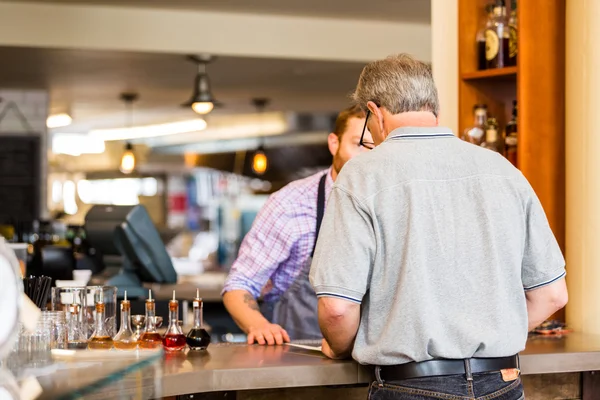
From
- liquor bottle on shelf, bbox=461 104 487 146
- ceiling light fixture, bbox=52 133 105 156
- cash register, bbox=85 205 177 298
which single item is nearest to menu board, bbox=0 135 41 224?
ceiling light fixture, bbox=52 133 105 156

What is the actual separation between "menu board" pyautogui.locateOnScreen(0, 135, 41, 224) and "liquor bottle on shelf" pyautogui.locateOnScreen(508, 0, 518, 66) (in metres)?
6.61

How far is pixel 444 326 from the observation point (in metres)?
1.96

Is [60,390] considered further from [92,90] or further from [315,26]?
[92,90]

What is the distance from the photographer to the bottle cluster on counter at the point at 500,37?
3.33 meters

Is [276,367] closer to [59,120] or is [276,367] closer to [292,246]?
[292,246]

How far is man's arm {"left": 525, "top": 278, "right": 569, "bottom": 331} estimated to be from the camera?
2.15 meters

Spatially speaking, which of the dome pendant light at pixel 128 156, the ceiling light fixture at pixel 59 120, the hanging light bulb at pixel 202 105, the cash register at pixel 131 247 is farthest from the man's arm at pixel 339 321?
the ceiling light fixture at pixel 59 120

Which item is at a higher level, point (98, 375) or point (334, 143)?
point (334, 143)

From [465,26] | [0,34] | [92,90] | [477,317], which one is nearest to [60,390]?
[477,317]

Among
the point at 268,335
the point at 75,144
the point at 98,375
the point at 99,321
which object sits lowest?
the point at 268,335

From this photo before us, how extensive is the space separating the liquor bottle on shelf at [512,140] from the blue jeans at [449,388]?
1.40 metres

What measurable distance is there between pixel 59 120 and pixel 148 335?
986 centimetres

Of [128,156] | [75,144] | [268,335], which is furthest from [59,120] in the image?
Result: [268,335]

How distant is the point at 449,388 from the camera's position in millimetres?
1982
